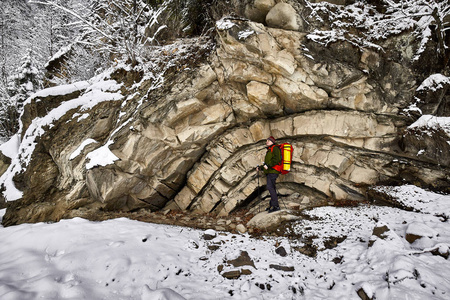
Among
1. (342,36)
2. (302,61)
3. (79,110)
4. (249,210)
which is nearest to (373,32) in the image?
(342,36)

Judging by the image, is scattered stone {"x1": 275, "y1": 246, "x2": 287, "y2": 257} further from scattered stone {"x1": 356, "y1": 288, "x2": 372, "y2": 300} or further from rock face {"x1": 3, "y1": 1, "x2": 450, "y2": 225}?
rock face {"x1": 3, "y1": 1, "x2": 450, "y2": 225}

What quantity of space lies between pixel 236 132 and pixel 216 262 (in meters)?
5.84

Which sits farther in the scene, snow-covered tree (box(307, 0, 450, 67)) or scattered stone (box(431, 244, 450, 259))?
snow-covered tree (box(307, 0, 450, 67))

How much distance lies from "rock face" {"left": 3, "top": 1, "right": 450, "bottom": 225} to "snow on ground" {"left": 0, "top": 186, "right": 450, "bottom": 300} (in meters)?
2.27

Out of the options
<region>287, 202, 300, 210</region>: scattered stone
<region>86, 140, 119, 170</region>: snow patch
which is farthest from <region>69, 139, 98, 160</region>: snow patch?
<region>287, 202, 300, 210</region>: scattered stone

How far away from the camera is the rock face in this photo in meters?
8.12

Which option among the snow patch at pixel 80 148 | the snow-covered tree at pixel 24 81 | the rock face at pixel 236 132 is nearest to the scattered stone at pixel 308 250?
the rock face at pixel 236 132

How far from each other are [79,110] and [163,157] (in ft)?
16.2

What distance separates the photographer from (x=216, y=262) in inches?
185

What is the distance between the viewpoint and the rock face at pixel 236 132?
8125 millimetres

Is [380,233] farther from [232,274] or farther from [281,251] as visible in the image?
[232,274]

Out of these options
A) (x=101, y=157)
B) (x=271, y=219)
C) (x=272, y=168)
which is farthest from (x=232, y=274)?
(x=101, y=157)

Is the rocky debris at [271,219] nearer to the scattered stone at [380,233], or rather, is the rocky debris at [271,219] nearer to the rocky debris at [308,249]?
the rocky debris at [308,249]

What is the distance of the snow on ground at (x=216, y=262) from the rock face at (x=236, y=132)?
2270mm
